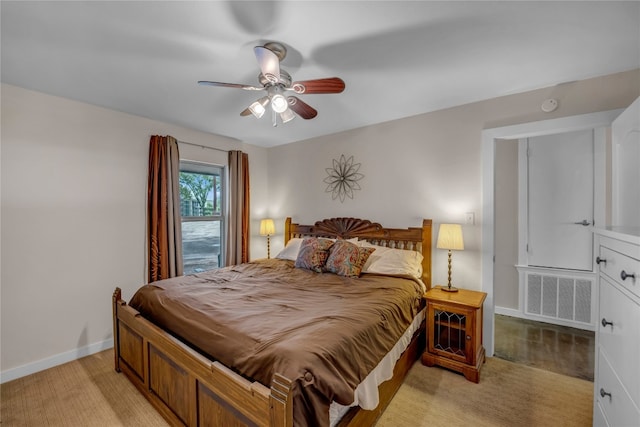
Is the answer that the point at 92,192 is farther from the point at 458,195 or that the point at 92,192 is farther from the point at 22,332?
the point at 458,195

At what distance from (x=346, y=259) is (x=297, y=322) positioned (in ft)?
4.17

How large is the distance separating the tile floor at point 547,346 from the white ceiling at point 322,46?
2523mm

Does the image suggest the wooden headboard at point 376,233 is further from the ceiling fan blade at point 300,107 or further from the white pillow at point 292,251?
the ceiling fan blade at point 300,107

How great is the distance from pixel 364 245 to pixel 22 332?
3.38 meters

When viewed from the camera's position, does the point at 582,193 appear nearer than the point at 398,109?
No

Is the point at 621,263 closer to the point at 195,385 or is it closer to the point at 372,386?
the point at 372,386

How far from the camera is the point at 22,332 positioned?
239 cm

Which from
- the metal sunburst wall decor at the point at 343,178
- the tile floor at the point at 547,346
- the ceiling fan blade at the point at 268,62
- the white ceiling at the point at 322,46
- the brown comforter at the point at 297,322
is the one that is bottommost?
the tile floor at the point at 547,346

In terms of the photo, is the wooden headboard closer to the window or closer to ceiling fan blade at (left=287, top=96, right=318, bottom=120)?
the window

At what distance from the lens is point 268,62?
A: 1.62 meters

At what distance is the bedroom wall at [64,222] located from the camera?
2.35 m

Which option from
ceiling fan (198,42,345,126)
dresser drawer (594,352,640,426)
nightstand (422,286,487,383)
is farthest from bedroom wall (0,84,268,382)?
dresser drawer (594,352,640,426)

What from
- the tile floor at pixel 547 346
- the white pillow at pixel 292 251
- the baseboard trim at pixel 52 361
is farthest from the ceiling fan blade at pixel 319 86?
the baseboard trim at pixel 52 361

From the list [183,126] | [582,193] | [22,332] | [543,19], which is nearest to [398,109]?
[543,19]
